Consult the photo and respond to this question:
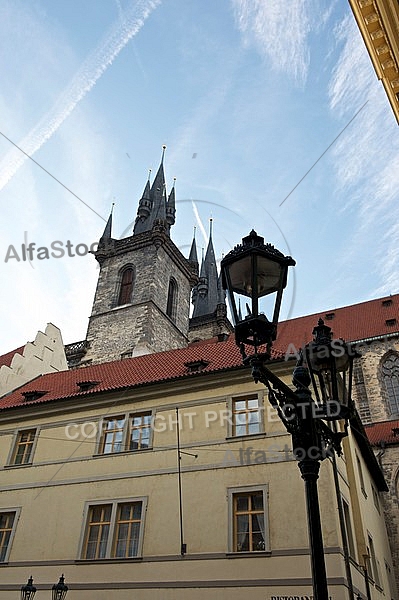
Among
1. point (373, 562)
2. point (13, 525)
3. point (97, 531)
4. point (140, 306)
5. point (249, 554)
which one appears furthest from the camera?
point (140, 306)

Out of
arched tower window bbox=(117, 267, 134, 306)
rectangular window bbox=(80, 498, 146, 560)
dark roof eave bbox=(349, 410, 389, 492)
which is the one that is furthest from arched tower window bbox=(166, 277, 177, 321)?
rectangular window bbox=(80, 498, 146, 560)

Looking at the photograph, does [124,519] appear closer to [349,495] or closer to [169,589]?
[169,589]

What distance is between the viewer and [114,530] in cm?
1372

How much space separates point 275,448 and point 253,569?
275 centimetres

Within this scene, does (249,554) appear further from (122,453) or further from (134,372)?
(134,372)

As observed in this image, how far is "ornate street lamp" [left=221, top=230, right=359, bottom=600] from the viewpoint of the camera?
4180mm

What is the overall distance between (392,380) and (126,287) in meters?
19.4

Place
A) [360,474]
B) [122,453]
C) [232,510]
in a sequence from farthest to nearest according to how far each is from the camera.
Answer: [360,474]
[122,453]
[232,510]

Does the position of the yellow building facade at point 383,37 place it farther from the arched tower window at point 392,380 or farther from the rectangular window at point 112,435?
the arched tower window at point 392,380

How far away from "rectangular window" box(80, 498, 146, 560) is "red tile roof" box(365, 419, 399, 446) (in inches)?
542

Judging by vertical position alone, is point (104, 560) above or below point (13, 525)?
below

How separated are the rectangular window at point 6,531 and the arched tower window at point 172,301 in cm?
2427

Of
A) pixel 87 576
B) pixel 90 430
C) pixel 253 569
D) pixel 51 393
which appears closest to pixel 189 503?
pixel 253 569

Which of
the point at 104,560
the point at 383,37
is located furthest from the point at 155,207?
the point at 383,37
